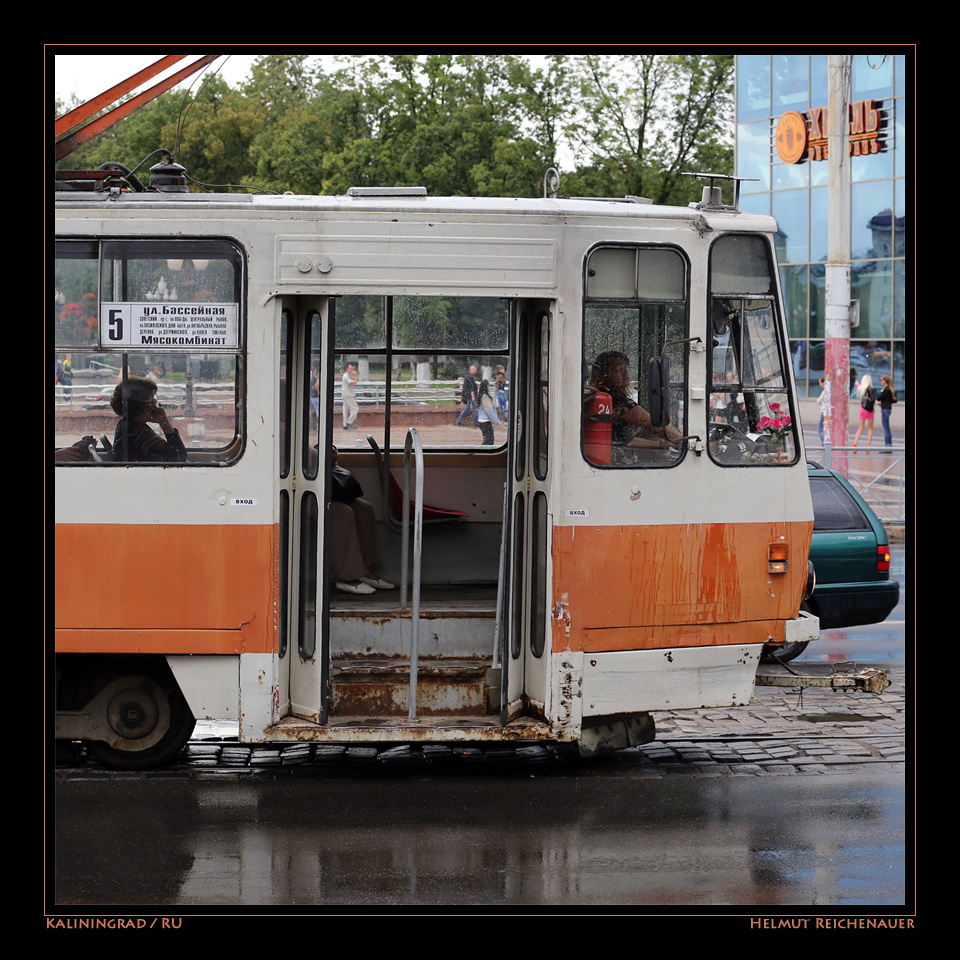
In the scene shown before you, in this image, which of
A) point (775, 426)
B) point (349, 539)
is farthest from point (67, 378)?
point (775, 426)

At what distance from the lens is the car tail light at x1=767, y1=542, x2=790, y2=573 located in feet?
23.6

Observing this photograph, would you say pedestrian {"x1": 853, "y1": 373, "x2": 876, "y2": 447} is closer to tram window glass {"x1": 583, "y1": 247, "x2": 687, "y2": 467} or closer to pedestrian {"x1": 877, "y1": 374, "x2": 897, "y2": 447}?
pedestrian {"x1": 877, "y1": 374, "x2": 897, "y2": 447}

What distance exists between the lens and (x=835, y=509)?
10875 mm

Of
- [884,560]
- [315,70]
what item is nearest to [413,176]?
[315,70]

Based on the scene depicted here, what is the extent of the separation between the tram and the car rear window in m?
3.61

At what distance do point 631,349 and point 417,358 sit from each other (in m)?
2.04

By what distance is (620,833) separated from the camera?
21.0 feet

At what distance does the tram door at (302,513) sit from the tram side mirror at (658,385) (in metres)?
1.85

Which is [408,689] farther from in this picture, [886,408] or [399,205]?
[886,408]

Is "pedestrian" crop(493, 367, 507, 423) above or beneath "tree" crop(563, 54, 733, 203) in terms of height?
beneath

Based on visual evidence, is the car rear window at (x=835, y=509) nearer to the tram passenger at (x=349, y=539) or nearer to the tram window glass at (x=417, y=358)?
the tram window glass at (x=417, y=358)

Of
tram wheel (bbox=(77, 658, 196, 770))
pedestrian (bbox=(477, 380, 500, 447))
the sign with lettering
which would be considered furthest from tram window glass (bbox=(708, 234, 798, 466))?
the sign with lettering

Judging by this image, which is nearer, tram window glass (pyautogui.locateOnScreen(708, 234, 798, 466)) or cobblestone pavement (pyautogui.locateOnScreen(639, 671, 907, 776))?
tram window glass (pyautogui.locateOnScreen(708, 234, 798, 466))

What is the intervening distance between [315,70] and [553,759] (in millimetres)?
39095
